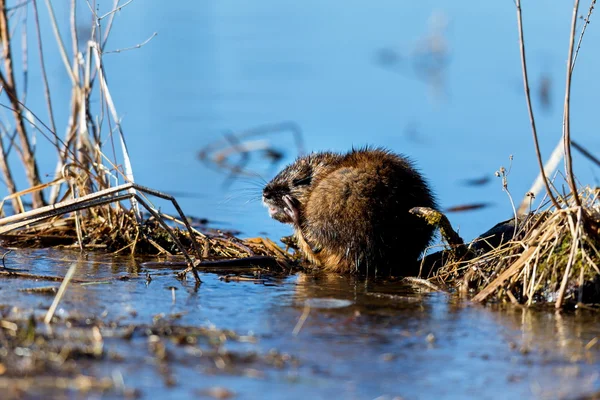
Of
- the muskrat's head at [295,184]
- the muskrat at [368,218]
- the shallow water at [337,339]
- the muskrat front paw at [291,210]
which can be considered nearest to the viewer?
the shallow water at [337,339]

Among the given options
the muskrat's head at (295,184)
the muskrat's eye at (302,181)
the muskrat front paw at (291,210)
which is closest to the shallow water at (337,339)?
the muskrat front paw at (291,210)

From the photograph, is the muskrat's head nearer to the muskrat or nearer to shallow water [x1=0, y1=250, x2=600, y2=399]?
the muskrat

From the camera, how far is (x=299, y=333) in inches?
141

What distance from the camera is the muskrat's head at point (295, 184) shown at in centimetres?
556

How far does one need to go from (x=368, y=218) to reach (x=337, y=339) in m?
1.49

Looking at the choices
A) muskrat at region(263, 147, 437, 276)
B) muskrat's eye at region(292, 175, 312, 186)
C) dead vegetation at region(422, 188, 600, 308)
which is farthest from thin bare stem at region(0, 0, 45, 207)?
dead vegetation at region(422, 188, 600, 308)

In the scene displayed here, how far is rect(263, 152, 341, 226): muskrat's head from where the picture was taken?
18.2 ft

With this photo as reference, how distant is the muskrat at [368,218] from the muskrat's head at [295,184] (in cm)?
24

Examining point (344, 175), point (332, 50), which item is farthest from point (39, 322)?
point (332, 50)

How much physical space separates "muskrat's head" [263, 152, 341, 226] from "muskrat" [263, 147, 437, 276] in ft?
0.78

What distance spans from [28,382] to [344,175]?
8.52 ft

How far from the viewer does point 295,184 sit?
224 inches

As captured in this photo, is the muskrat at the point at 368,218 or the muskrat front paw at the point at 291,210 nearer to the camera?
the muskrat at the point at 368,218

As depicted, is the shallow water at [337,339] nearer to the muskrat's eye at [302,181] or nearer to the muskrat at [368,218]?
the muskrat at [368,218]
